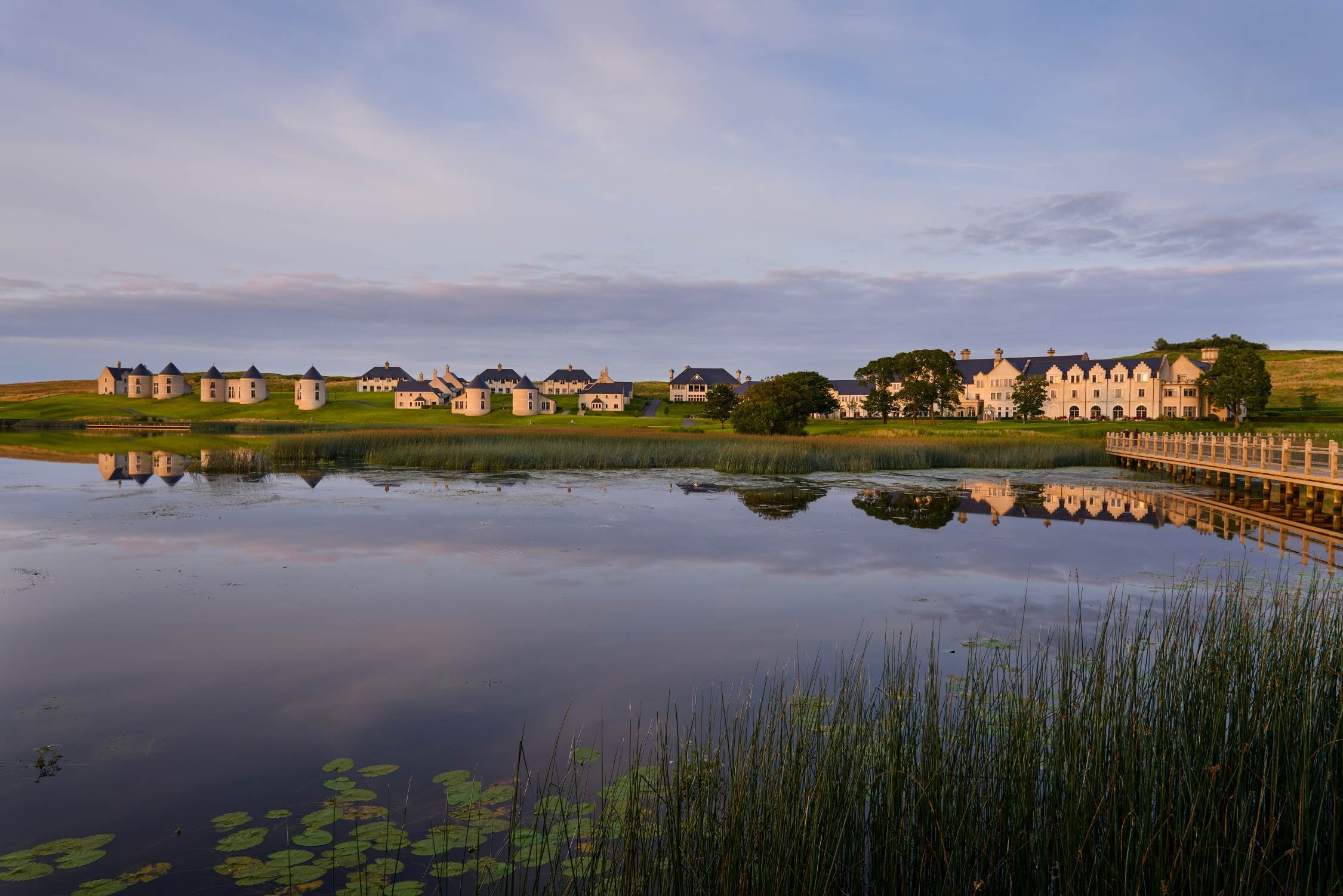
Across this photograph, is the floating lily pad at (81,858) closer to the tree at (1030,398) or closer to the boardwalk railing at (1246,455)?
the boardwalk railing at (1246,455)

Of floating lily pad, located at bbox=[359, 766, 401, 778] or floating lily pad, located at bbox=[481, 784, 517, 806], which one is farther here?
floating lily pad, located at bbox=[359, 766, 401, 778]

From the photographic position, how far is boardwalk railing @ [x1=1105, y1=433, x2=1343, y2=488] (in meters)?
24.1

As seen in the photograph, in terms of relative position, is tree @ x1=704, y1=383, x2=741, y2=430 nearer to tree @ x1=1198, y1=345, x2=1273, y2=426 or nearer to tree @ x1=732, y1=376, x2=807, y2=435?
→ tree @ x1=732, y1=376, x2=807, y2=435

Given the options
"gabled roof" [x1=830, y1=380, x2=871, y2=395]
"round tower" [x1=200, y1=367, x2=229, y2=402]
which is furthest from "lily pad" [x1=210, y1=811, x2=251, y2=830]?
"round tower" [x1=200, y1=367, x2=229, y2=402]

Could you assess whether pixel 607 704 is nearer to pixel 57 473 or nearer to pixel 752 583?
pixel 752 583

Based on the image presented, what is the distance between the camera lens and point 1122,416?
95312mm

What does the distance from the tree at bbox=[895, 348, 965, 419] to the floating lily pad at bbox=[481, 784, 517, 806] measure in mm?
84126

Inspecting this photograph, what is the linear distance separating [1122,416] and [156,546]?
101014 mm

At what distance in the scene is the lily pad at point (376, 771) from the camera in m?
6.39

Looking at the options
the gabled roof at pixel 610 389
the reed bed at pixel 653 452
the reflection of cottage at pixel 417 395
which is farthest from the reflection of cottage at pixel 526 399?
the reed bed at pixel 653 452

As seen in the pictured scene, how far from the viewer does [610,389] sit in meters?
129

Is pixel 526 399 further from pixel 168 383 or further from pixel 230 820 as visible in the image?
pixel 230 820

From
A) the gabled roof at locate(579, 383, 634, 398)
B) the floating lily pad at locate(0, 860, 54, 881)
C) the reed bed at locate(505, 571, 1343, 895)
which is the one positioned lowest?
the floating lily pad at locate(0, 860, 54, 881)

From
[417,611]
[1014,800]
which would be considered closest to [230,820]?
[1014,800]
